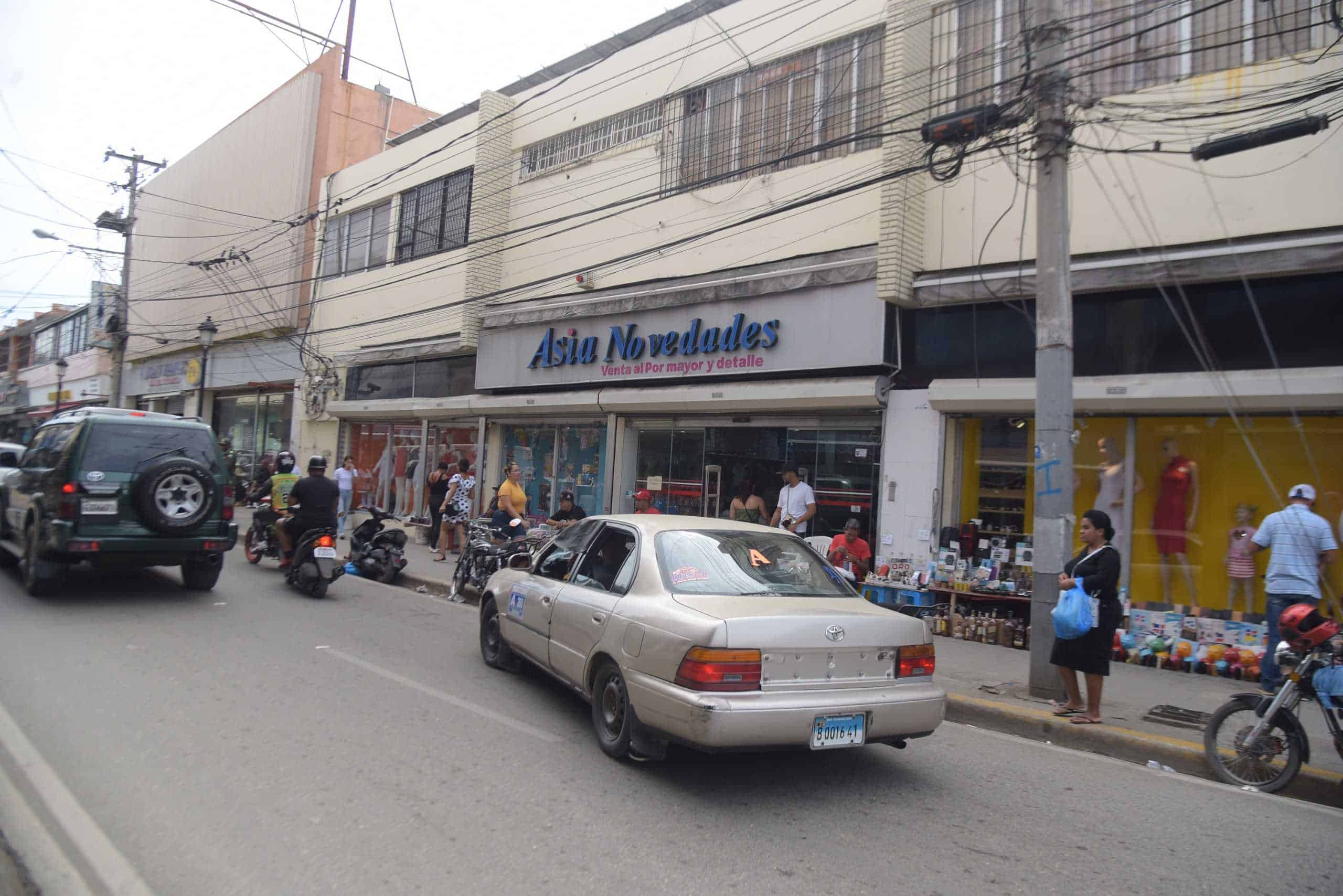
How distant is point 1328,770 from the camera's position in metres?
5.68

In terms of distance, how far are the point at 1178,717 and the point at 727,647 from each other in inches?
178

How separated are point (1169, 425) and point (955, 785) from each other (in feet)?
20.8

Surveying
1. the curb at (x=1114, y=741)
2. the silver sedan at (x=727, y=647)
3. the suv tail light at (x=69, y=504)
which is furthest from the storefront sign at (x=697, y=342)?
the suv tail light at (x=69, y=504)

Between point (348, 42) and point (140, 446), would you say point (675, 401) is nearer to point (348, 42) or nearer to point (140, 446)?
point (140, 446)

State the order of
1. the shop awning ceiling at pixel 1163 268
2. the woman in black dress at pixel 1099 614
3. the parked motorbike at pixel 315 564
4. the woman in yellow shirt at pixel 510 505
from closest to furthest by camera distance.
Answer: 1. the woman in black dress at pixel 1099 614
2. the shop awning ceiling at pixel 1163 268
3. the parked motorbike at pixel 315 564
4. the woman in yellow shirt at pixel 510 505

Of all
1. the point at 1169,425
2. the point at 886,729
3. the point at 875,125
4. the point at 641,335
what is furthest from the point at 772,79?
the point at 886,729

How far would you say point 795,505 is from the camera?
12.1 m

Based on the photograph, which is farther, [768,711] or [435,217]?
[435,217]

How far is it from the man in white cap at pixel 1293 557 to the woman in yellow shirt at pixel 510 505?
29.7ft

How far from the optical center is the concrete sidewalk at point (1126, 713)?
605 cm

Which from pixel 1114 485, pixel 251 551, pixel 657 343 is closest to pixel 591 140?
pixel 657 343

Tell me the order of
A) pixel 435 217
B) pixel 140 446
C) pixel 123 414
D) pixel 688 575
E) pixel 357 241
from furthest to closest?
pixel 357 241 < pixel 435 217 < pixel 123 414 < pixel 140 446 < pixel 688 575

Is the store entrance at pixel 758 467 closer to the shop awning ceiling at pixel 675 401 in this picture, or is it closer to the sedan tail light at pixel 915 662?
the shop awning ceiling at pixel 675 401

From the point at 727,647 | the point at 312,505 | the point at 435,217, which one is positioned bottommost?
the point at 727,647
